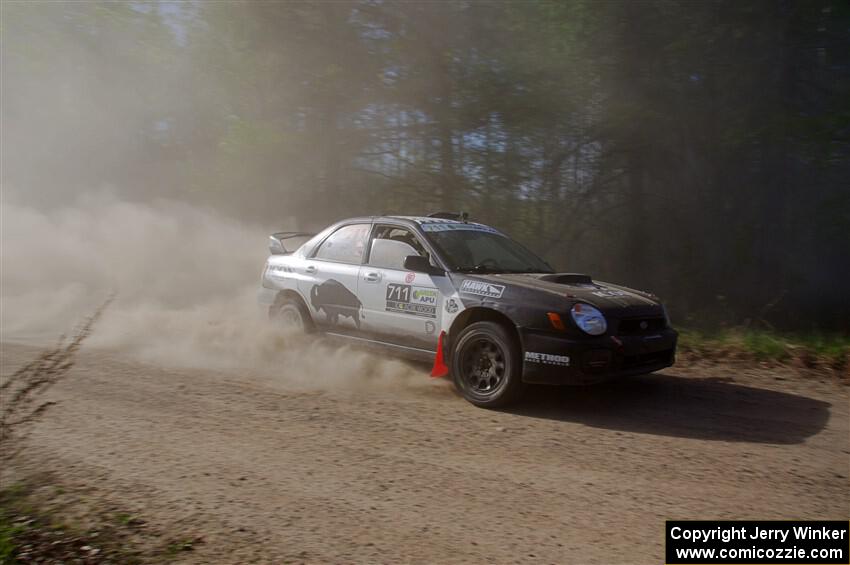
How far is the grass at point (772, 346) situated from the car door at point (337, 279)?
413 centimetres

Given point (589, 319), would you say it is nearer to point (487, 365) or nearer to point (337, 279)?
point (487, 365)

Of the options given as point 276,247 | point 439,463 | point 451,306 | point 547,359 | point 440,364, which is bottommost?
point 439,463

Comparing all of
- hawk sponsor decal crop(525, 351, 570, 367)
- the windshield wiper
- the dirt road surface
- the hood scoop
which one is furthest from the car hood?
the dirt road surface

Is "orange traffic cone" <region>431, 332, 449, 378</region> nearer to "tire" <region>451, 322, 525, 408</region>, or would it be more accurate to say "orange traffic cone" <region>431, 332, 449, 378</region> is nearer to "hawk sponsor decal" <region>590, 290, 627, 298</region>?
"tire" <region>451, 322, 525, 408</region>

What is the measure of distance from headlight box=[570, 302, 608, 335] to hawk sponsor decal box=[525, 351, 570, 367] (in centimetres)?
30

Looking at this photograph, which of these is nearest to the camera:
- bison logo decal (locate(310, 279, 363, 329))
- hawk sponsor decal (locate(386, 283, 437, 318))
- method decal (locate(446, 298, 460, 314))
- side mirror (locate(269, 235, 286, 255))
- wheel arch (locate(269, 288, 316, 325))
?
method decal (locate(446, 298, 460, 314))

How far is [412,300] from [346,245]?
137cm

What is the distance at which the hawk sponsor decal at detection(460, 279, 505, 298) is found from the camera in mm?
5809

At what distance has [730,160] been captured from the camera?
11203mm

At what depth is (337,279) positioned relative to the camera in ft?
23.9

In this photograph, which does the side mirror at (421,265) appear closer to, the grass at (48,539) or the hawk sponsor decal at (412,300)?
the hawk sponsor decal at (412,300)

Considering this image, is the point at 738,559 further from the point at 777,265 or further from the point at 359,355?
the point at 777,265

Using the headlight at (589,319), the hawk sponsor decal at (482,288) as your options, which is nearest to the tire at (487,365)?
the hawk sponsor decal at (482,288)

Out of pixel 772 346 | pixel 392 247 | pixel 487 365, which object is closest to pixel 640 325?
pixel 487 365
